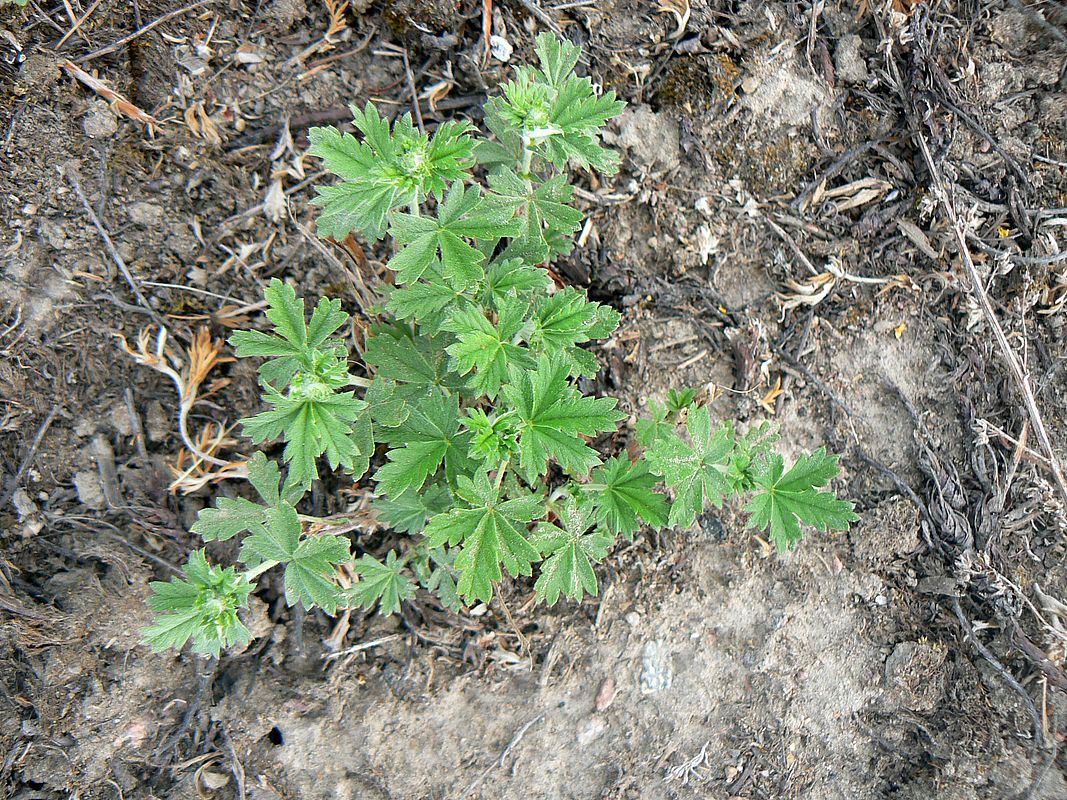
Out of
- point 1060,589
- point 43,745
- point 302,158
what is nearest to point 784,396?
point 1060,589

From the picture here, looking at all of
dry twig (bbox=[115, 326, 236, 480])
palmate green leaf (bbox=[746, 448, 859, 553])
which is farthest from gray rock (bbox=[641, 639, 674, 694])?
dry twig (bbox=[115, 326, 236, 480])

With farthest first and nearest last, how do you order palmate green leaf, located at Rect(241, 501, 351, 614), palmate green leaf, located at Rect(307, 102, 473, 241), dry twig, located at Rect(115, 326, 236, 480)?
dry twig, located at Rect(115, 326, 236, 480) → palmate green leaf, located at Rect(241, 501, 351, 614) → palmate green leaf, located at Rect(307, 102, 473, 241)

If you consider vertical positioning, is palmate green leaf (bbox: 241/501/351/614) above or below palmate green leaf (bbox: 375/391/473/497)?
below

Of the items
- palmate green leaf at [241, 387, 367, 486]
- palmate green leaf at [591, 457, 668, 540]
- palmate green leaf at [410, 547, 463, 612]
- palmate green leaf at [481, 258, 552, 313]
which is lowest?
palmate green leaf at [410, 547, 463, 612]

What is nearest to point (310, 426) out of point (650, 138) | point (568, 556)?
point (568, 556)

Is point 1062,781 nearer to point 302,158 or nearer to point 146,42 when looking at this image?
point 302,158

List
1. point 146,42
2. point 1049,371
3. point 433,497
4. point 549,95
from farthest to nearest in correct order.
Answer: point 1049,371
point 146,42
point 433,497
point 549,95

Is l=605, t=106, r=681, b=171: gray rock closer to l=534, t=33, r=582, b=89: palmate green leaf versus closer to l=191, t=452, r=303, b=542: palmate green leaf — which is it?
l=534, t=33, r=582, b=89: palmate green leaf
